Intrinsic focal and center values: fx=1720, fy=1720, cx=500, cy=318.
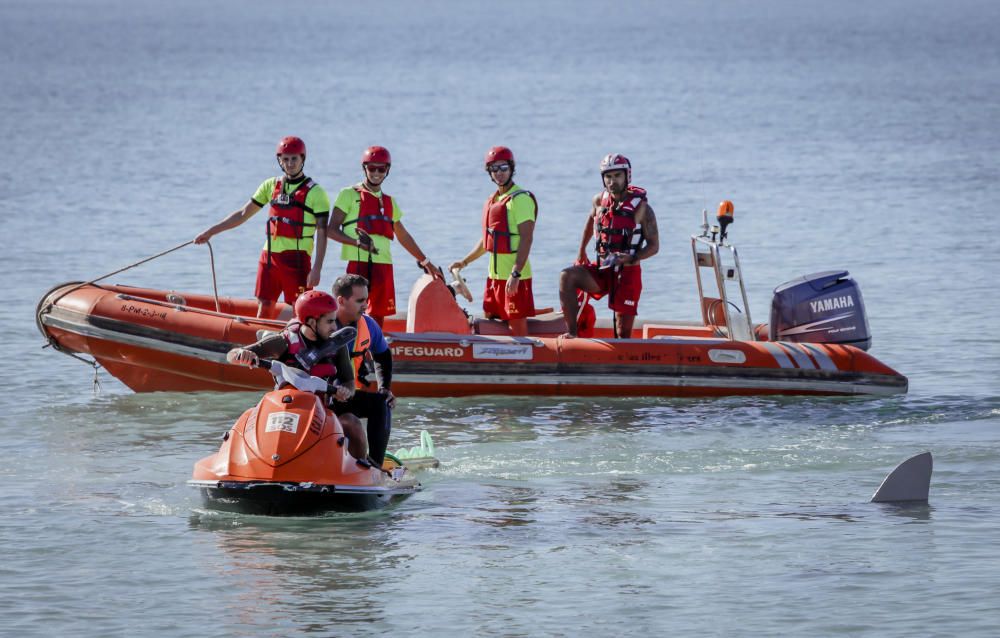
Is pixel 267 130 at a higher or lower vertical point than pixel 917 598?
higher

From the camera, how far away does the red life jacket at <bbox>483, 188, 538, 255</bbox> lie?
1208 cm

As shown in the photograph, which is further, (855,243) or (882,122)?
(882,122)

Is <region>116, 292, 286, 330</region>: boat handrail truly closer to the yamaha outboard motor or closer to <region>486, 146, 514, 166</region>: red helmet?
<region>486, 146, 514, 166</region>: red helmet

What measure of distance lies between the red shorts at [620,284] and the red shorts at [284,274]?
2028mm

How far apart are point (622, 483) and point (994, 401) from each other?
3826mm

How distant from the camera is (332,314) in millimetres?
8586

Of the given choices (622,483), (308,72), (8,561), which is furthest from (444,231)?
(308,72)

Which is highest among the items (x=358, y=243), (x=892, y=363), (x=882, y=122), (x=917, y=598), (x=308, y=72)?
(x=308, y=72)

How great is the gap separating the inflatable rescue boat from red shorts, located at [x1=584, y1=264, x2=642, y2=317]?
0.29 meters

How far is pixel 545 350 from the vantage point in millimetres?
12227

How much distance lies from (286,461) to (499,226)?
4004mm

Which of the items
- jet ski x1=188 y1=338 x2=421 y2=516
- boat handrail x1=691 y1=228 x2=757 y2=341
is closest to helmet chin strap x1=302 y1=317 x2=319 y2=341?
jet ski x1=188 y1=338 x2=421 y2=516

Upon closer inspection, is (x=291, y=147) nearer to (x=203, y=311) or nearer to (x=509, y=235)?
(x=203, y=311)

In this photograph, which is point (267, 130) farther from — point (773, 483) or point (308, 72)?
point (773, 483)
